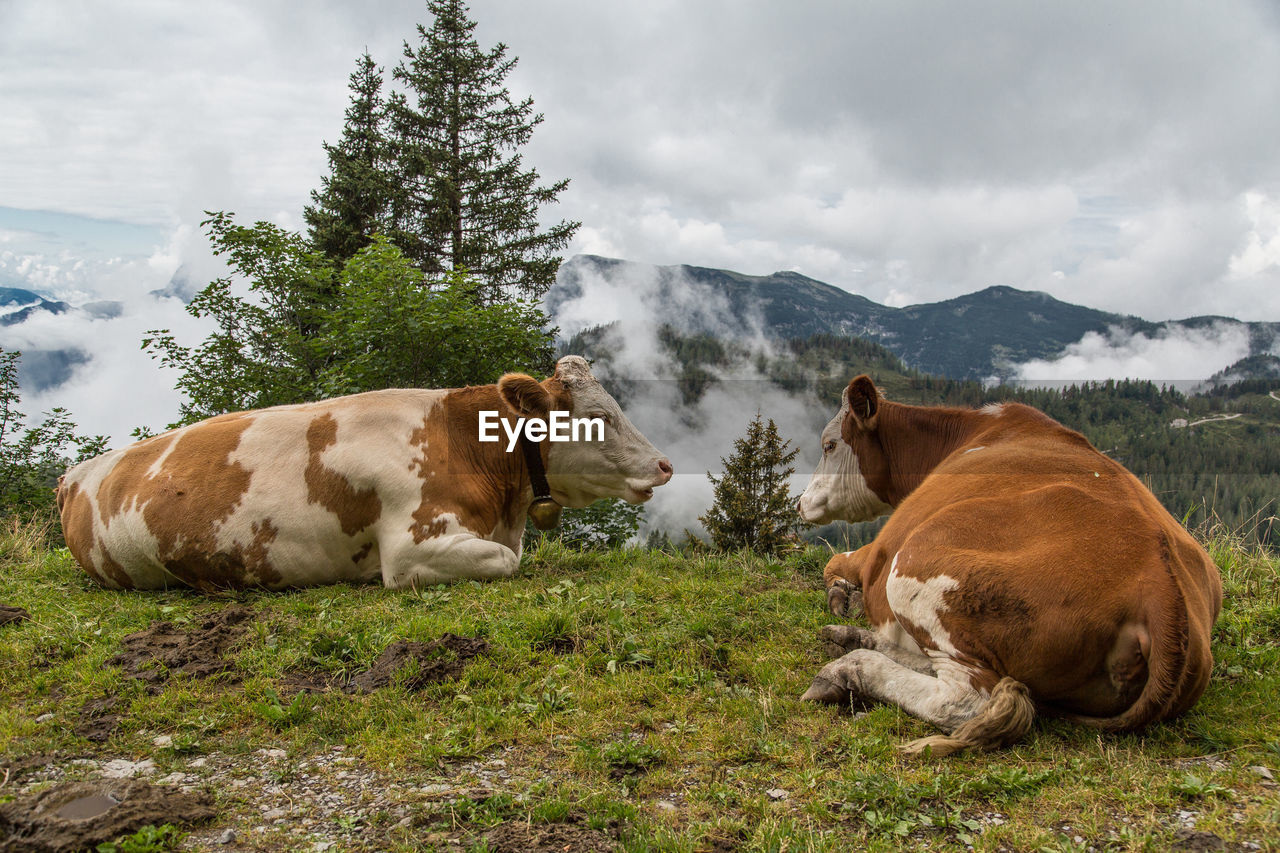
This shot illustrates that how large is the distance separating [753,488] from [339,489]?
34.2 m

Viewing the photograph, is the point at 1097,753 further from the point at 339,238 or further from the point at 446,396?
the point at 339,238

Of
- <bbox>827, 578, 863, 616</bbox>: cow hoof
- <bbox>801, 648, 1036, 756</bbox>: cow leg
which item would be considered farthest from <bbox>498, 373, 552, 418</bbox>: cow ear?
<bbox>801, 648, 1036, 756</bbox>: cow leg

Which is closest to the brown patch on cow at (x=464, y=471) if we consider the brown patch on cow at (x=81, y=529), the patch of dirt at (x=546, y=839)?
the brown patch on cow at (x=81, y=529)

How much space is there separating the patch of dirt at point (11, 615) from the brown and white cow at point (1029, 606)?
19.3ft

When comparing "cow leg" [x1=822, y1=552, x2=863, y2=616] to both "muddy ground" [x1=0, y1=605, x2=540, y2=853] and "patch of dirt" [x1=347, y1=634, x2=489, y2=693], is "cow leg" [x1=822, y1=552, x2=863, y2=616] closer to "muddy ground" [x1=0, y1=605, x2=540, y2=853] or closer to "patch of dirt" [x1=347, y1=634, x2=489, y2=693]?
"patch of dirt" [x1=347, y1=634, x2=489, y2=693]

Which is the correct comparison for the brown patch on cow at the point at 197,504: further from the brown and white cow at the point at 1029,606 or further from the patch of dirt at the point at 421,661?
the brown and white cow at the point at 1029,606

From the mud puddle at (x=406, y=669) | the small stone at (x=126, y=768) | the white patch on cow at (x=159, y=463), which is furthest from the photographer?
the white patch on cow at (x=159, y=463)

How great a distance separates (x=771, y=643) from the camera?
5.40 metres

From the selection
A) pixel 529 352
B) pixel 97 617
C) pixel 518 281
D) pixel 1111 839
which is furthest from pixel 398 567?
pixel 518 281

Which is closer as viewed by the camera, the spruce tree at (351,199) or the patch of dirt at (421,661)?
the patch of dirt at (421,661)

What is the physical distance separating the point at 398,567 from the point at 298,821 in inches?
153

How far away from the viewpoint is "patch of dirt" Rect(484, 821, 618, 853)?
9.83 feet

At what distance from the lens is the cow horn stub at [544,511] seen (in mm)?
8227

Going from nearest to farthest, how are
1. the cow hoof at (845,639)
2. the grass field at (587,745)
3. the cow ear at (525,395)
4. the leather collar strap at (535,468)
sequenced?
the grass field at (587,745)
the cow hoof at (845,639)
the cow ear at (525,395)
the leather collar strap at (535,468)
